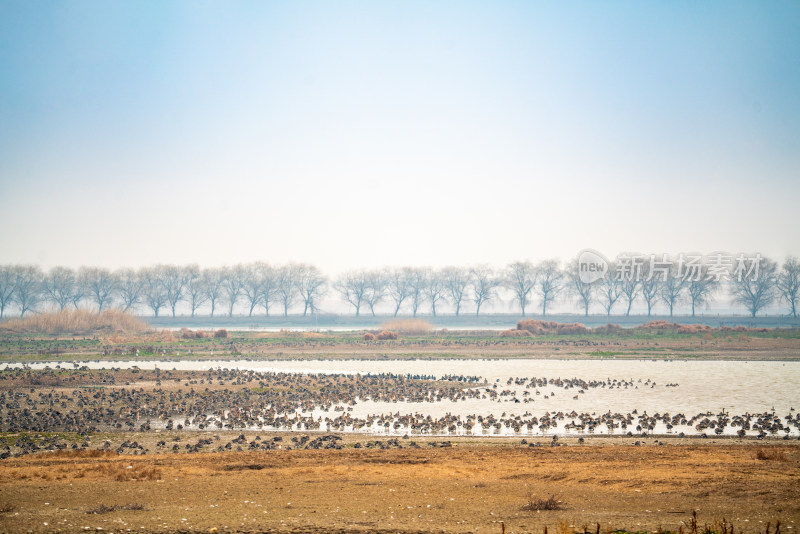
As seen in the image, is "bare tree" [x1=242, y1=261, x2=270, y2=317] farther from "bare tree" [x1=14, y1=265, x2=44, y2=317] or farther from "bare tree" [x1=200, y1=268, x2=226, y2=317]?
"bare tree" [x1=14, y1=265, x2=44, y2=317]

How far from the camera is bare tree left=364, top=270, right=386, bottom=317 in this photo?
153 m

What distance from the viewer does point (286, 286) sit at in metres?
150

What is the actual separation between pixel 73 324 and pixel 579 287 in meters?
104

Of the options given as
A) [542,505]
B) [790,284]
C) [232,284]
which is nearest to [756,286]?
[790,284]

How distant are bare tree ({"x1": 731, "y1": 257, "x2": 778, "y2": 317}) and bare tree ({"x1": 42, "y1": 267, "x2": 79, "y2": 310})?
149090 millimetres

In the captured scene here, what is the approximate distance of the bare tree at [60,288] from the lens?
143625mm

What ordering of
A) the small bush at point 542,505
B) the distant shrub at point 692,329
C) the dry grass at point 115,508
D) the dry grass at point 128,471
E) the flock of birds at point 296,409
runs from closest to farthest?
the dry grass at point 115,508 < the small bush at point 542,505 < the dry grass at point 128,471 < the flock of birds at point 296,409 < the distant shrub at point 692,329

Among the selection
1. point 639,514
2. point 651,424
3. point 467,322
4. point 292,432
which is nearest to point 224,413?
point 292,432

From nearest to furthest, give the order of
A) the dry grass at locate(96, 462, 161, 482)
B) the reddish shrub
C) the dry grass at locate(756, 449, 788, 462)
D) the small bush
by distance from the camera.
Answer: the small bush
the dry grass at locate(96, 462, 161, 482)
the dry grass at locate(756, 449, 788, 462)
the reddish shrub

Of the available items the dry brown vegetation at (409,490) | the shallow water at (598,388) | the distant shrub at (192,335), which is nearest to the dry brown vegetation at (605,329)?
the shallow water at (598,388)

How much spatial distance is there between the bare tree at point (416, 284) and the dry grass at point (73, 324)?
75.7 metres

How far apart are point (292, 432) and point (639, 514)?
1554cm

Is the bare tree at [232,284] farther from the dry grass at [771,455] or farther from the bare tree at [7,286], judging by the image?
the dry grass at [771,455]

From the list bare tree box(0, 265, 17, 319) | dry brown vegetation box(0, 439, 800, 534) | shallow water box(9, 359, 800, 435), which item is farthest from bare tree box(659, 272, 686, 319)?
bare tree box(0, 265, 17, 319)
